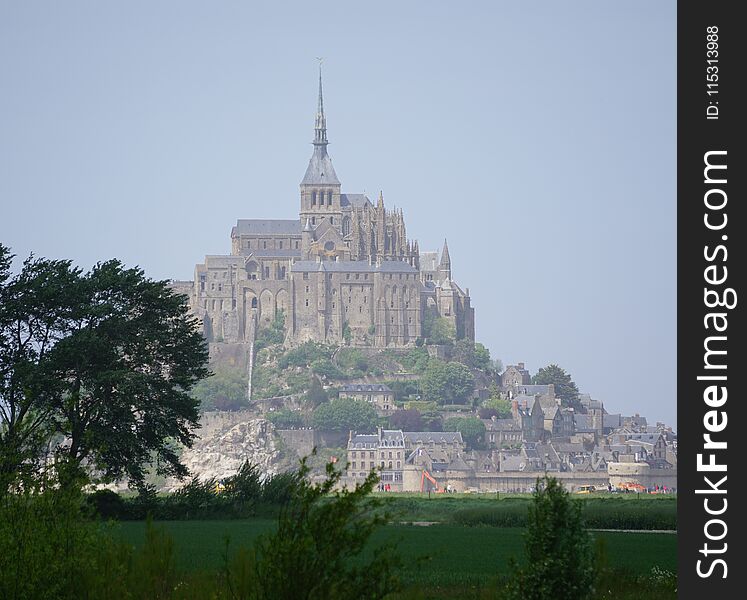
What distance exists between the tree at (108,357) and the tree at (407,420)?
8828 cm

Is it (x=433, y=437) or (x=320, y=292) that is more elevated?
(x=320, y=292)

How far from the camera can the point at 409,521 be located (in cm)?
3120

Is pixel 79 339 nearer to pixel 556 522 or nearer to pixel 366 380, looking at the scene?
pixel 556 522

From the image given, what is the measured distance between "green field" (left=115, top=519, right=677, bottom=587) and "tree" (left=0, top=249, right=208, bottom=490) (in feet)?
18.9

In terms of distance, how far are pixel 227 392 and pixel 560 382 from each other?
34331 mm

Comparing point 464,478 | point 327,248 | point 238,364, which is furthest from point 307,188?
point 464,478

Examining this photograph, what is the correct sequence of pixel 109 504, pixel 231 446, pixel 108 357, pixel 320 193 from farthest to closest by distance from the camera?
pixel 320 193 < pixel 231 446 < pixel 108 357 < pixel 109 504

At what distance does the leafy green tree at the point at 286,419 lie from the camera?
4973 inches

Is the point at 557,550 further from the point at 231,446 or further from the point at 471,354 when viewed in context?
the point at 471,354

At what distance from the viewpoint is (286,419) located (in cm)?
12681

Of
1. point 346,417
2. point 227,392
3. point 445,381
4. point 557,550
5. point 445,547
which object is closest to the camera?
point 557,550

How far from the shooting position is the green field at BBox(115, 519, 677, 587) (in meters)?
17.9

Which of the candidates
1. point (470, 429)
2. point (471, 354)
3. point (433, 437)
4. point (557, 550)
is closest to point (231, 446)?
point (433, 437)

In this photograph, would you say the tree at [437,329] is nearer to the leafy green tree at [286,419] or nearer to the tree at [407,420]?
the tree at [407,420]
